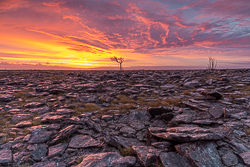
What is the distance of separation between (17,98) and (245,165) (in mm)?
16481

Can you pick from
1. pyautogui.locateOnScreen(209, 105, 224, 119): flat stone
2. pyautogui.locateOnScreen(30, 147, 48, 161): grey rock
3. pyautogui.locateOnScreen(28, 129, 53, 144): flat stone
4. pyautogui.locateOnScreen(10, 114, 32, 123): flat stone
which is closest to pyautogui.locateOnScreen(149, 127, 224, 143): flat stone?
pyautogui.locateOnScreen(209, 105, 224, 119): flat stone

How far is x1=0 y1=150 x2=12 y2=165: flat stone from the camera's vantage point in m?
4.90

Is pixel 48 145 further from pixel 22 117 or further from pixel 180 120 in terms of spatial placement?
pixel 180 120

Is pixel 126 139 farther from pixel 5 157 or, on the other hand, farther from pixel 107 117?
pixel 5 157

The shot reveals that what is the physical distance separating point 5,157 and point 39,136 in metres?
1.46

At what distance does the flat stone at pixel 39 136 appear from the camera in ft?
20.4

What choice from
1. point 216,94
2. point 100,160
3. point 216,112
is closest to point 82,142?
point 100,160

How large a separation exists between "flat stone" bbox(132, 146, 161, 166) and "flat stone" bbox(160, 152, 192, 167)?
24 cm

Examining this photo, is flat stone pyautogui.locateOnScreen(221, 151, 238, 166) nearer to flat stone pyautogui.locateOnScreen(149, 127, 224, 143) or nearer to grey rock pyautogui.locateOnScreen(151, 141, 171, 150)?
flat stone pyautogui.locateOnScreen(149, 127, 224, 143)

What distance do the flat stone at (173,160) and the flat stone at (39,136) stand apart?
4.97 m

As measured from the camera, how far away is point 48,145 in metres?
5.99

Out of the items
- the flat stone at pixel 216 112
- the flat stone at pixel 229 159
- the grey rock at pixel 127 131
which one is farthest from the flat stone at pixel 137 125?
the flat stone at pixel 216 112

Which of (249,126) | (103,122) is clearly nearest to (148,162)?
(103,122)

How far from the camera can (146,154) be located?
4.97 metres
